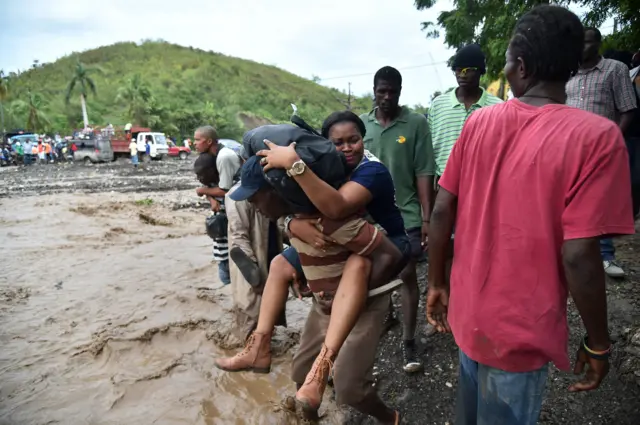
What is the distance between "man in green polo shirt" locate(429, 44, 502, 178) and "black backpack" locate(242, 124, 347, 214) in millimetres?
1510

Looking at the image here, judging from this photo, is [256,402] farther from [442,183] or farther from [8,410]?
[442,183]

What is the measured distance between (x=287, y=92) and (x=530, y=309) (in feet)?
233

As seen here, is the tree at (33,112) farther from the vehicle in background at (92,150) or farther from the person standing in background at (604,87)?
the person standing in background at (604,87)

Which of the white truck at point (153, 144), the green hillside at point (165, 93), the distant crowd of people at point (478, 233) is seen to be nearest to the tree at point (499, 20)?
the distant crowd of people at point (478, 233)

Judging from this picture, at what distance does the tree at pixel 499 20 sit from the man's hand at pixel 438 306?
16.6ft

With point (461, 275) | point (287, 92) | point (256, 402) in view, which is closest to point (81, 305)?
point (256, 402)

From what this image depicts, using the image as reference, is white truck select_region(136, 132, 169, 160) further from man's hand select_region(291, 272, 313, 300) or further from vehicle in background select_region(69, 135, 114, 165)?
man's hand select_region(291, 272, 313, 300)

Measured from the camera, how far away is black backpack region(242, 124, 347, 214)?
1.90 meters

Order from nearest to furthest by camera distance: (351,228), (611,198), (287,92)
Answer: (611,198)
(351,228)
(287,92)

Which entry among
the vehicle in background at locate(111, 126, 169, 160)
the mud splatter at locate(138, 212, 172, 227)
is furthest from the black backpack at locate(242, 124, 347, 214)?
the vehicle in background at locate(111, 126, 169, 160)

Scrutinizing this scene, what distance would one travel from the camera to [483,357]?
1.50 meters

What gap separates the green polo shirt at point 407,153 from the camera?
3047 mm

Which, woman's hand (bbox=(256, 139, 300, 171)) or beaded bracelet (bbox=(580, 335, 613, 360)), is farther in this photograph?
woman's hand (bbox=(256, 139, 300, 171))

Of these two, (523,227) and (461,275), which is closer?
(523,227)
